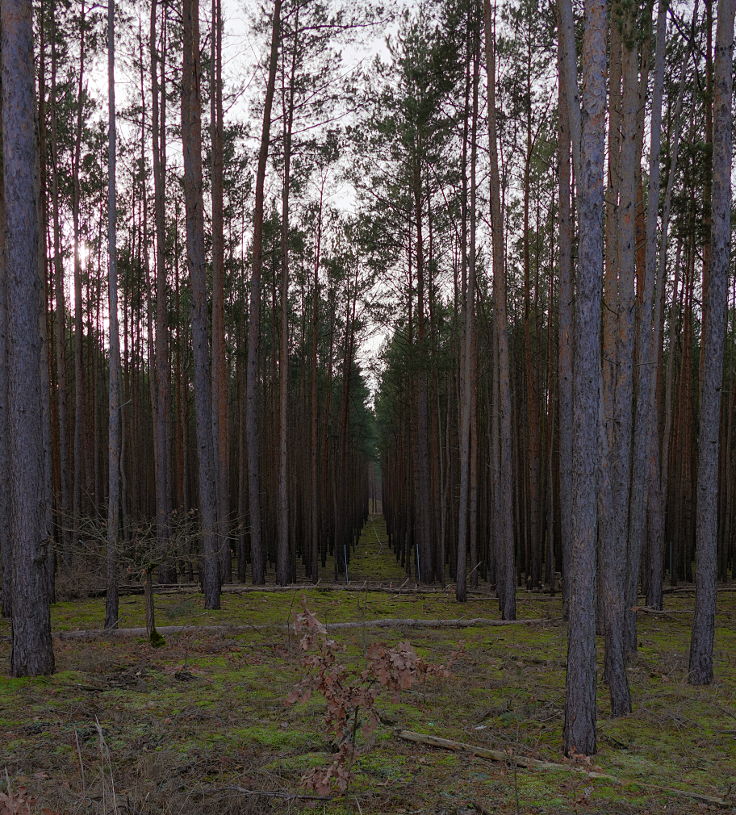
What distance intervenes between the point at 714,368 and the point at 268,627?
709 centimetres

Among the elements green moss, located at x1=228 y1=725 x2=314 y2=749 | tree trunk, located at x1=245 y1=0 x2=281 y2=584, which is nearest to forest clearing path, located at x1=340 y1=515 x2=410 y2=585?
tree trunk, located at x1=245 y1=0 x2=281 y2=584

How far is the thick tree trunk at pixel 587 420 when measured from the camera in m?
5.37

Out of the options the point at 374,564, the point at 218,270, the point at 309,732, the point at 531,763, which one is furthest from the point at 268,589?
the point at 374,564

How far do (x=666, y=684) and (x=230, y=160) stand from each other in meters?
15.0

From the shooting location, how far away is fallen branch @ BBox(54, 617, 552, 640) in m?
9.39

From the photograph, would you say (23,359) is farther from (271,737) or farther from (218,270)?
(218,270)

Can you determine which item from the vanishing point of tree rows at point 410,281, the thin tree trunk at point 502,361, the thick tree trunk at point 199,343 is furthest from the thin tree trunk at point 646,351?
the thick tree trunk at point 199,343

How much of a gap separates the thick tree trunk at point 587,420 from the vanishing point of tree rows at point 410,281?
0.02 metres

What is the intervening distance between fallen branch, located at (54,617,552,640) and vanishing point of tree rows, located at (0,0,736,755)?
0.32 metres

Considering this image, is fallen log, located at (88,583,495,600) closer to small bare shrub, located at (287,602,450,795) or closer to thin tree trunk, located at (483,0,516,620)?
thin tree trunk, located at (483,0,516,620)

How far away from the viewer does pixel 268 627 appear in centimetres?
1033

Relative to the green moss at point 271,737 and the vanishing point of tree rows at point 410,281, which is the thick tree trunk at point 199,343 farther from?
the green moss at point 271,737

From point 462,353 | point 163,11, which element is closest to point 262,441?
point 462,353

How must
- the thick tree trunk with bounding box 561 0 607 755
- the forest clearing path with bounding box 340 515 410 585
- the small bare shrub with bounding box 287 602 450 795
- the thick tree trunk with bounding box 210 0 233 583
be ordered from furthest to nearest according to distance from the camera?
the forest clearing path with bounding box 340 515 410 585, the thick tree trunk with bounding box 210 0 233 583, the thick tree trunk with bounding box 561 0 607 755, the small bare shrub with bounding box 287 602 450 795
